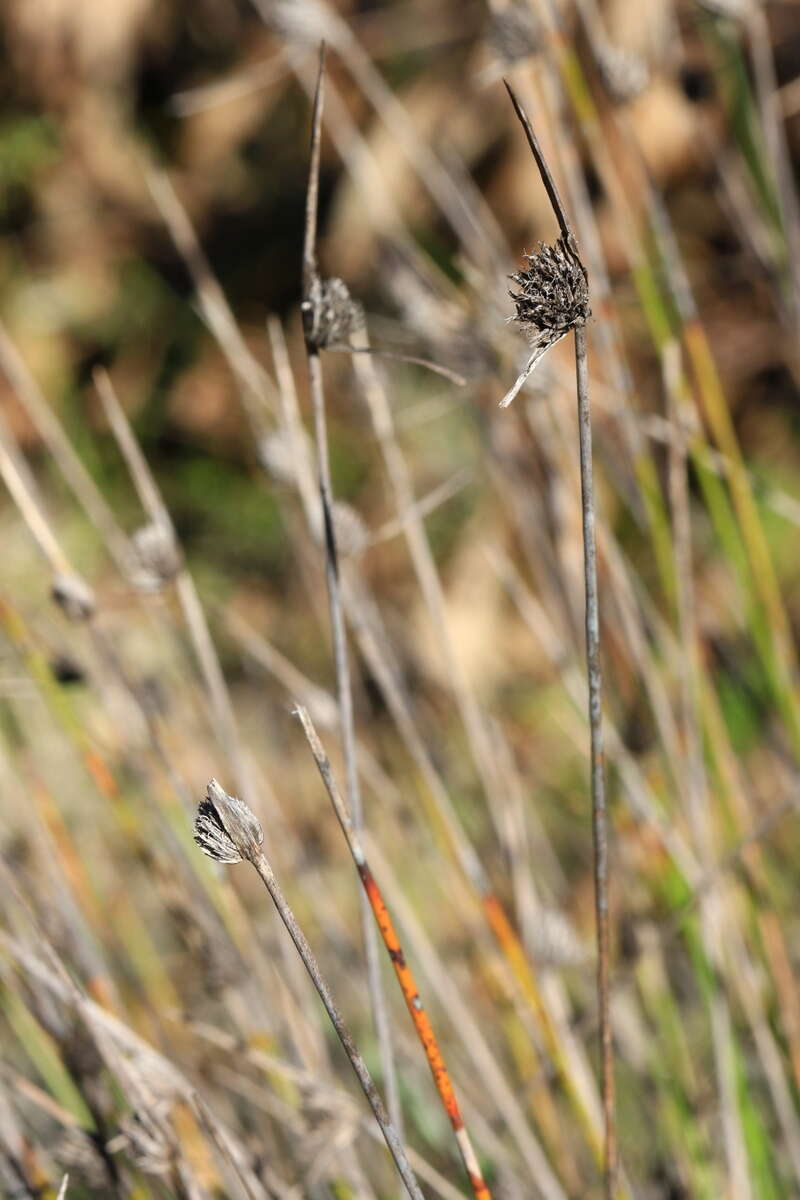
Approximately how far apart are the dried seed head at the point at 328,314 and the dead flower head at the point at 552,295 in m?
0.08

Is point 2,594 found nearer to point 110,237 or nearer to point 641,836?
point 641,836

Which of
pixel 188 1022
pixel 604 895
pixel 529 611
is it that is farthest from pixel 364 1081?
pixel 529 611

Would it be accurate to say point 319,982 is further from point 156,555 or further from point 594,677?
point 156,555

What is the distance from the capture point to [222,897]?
0.58 metres

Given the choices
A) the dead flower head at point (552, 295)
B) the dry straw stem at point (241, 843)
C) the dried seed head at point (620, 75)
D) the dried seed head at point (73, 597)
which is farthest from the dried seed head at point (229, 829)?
the dried seed head at point (620, 75)

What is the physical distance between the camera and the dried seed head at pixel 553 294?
278mm

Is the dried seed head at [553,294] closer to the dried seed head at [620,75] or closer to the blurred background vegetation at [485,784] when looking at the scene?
the blurred background vegetation at [485,784]

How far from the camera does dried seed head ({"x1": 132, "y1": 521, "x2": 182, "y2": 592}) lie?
0.48m

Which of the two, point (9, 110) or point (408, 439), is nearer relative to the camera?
point (408, 439)

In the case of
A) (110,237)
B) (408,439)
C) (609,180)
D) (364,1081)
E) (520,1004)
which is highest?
(110,237)

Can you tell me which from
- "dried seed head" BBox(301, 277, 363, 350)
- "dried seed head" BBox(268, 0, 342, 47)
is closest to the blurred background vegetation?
"dried seed head" BBox(268, 0, 342, 47)

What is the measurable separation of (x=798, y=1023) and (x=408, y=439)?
1.06 meters

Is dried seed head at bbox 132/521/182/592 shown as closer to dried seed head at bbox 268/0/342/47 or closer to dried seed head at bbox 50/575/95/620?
dried seed head at bbox 50/575/95/620

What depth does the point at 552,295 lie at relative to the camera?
0.28 metres
